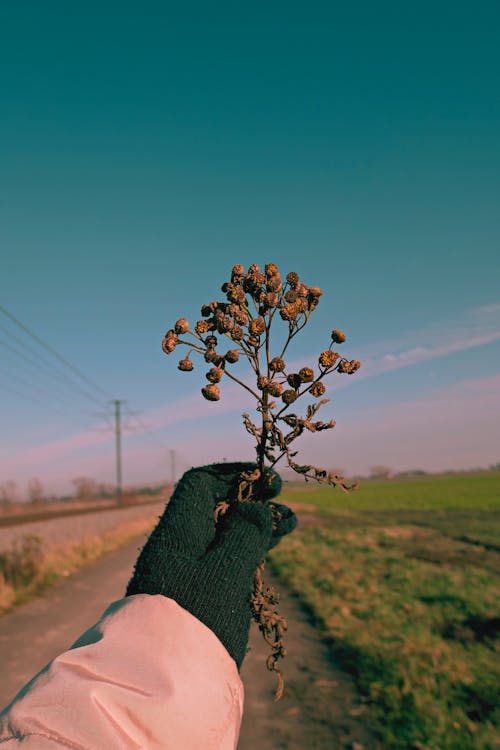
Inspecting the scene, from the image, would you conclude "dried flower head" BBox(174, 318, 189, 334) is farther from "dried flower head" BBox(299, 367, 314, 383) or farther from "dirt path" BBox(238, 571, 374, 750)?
"dirt path" BBox(238, 571, 374, 750)

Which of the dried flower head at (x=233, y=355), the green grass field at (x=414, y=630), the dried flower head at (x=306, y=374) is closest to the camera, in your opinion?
the dried flower head at (x=306, y=374)

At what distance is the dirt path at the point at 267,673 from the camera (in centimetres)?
541

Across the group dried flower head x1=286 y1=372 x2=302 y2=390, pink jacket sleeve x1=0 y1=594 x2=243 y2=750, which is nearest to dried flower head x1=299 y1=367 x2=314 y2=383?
dried flower head x1=286 y1=372 x2=302 y2=390

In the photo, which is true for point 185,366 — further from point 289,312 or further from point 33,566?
point 33,566

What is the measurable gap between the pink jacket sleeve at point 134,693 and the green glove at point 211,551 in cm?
17

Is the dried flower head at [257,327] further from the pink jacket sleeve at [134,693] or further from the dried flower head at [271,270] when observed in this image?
the pink jacket sleeve at [134,693]

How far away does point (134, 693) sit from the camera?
1573mm

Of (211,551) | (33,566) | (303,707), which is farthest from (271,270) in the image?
(33,566)

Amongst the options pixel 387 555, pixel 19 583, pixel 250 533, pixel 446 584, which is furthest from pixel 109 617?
pixel 387 555

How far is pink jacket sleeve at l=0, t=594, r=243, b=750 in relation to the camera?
1.48 m

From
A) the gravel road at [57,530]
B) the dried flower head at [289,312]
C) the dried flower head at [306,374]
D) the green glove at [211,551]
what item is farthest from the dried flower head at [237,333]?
the gravel road at [57,530]

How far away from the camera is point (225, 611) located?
2.04 metres

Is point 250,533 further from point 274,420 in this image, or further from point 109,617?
point 109,617

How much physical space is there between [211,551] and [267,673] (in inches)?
236
